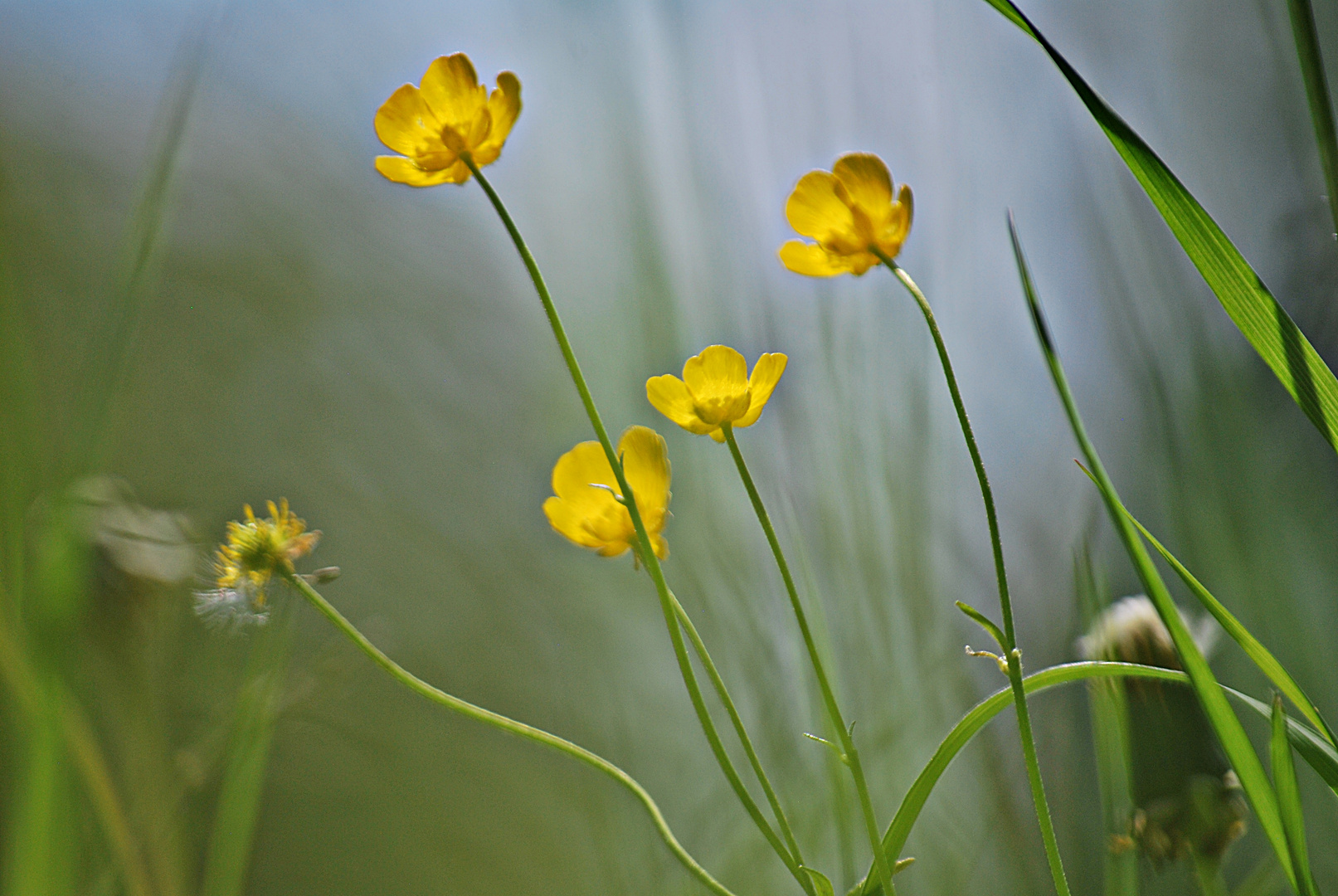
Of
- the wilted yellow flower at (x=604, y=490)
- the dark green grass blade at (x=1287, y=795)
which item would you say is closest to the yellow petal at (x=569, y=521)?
the wilted yellow flower at (x=604, y=490)

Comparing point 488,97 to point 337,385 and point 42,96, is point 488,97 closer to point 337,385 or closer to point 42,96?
point 337,385

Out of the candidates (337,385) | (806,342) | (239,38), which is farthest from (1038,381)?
(239,38)

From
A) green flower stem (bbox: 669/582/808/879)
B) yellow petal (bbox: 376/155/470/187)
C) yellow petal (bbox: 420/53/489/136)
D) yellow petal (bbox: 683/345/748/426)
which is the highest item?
yellow petal (bbox: 420/53/489/136)

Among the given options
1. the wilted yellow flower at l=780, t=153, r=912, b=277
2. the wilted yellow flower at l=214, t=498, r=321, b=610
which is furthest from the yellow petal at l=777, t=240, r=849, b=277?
the wilted yellow flower at l=214, t=498, r=321, b=610

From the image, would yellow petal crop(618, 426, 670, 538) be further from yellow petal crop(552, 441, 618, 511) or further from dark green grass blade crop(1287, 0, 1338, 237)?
dark green grass blade crop(1287, 0, 1338, 237)

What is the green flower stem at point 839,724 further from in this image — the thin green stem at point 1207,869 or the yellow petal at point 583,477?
the thin green stem at point 1207,869
